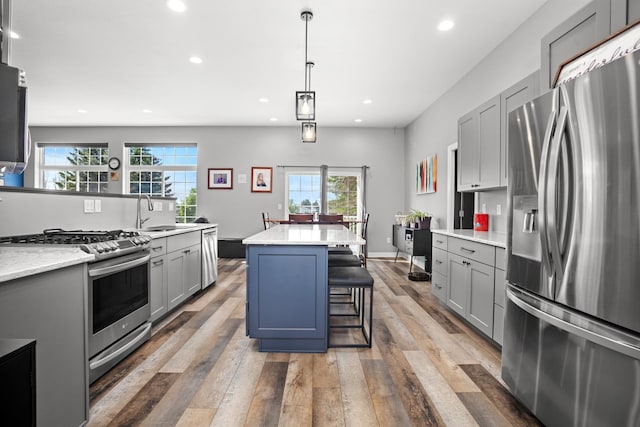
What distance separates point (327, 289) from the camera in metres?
2.31

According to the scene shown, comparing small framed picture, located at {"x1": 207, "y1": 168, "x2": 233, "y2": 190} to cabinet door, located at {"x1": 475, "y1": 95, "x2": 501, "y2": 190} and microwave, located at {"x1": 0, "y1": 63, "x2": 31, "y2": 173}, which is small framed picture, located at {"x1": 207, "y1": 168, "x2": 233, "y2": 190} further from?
microwave, located at {"x1": 0, "y1": 63, "x2": 31, "y2": 173}

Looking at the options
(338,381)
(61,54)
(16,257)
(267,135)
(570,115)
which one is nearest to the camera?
(570,115)

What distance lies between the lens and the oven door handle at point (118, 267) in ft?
5.73

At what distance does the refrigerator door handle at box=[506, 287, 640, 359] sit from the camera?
1.07 m

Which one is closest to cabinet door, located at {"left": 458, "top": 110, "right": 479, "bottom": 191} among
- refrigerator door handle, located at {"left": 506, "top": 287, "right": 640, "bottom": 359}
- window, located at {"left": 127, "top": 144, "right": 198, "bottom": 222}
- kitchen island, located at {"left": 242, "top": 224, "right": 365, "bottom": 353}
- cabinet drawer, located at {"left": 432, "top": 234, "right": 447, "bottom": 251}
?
cabinet drawer, located at {"left": 432, "top": 234, "right": 447, "bottom": 251}

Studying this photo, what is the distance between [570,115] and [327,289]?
5.57 ft

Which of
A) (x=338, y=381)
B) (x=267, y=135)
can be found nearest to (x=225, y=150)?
(x=267, y=135)

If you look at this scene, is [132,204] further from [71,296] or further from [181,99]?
[181,99]

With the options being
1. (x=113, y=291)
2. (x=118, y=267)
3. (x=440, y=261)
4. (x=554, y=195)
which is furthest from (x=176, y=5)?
(x=440, y=261)

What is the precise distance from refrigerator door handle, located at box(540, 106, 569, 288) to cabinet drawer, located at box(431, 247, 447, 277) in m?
1.93

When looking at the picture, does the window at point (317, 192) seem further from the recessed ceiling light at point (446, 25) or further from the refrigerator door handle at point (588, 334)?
the refrigerator door handle at point (588, 334)

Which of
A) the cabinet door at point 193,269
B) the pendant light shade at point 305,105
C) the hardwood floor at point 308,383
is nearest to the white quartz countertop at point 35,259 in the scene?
the hardwood floor at point 308,383

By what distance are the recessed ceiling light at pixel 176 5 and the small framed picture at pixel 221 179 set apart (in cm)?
416

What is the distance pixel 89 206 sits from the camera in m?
2.71
